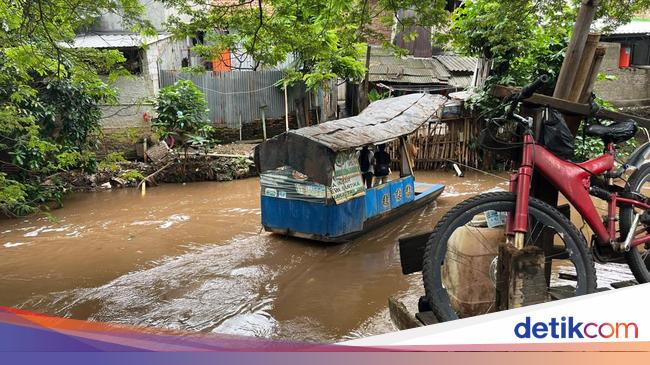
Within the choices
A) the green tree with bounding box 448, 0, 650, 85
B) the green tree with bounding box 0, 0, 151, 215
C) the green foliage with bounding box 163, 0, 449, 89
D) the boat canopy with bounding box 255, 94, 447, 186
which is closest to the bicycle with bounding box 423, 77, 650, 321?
the green foliage with bounding box 163, 0, 449, 89

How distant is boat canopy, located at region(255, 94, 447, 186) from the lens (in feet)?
25.5

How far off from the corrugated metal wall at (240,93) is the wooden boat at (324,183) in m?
7.98

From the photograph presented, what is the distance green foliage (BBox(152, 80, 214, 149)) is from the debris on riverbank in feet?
1.65

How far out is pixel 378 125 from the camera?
31.0ft

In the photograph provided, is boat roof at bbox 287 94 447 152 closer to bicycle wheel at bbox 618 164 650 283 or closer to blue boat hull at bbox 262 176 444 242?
blue boat hull at bbox 262 176 444 242

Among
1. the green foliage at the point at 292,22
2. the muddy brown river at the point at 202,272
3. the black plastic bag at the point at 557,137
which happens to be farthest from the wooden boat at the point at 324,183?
the black plastic bag at the point at 557,137

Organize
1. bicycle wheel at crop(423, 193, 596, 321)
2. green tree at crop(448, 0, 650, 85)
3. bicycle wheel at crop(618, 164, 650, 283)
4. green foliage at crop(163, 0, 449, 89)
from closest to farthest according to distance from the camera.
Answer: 1. bicycle wheel at crop(423, 193, 596, 321)
2. bicycle wheel at crop(618, 164, 650, 283)
3. green foliage at crop(163, 0, 449, 89)
4. green tree at crop(448, 0, 650, 85)

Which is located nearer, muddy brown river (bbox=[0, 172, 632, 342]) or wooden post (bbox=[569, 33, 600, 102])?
wooden post (bbox=[569, 33, 600, 102])

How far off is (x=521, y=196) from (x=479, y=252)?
581mm

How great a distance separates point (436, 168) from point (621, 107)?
710cm

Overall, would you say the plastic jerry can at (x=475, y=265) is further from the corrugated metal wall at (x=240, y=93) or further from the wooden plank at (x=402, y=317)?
the corrugated metal wall at (x=240, y=93)

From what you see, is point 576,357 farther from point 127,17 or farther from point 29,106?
point 29,106

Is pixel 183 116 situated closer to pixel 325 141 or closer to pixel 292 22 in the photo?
pixel 325 141

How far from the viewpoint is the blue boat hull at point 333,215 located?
8.30 metres
